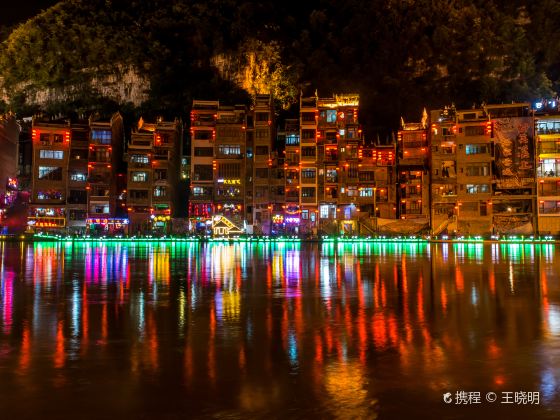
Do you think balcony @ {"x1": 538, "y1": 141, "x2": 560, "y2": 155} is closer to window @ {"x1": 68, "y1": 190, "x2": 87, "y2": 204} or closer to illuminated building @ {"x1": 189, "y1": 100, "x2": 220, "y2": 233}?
illuminated building @ {"x1": 189, "y1": 100, "x2": 220, "y2": 233}

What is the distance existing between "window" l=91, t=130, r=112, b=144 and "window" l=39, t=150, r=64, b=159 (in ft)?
17.0

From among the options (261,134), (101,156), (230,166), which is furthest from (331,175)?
(101,156)

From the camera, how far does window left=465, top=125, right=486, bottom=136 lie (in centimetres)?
7906

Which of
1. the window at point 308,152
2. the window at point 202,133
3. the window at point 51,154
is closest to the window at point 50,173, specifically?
the window at point 51,154

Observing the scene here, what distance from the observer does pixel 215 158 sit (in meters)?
84.6

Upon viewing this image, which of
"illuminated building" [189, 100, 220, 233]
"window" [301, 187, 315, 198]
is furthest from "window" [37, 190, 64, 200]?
"window" [301, 187, 315, 198]

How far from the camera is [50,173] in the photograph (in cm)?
8381

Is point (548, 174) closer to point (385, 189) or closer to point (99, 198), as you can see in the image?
point (385, 189)

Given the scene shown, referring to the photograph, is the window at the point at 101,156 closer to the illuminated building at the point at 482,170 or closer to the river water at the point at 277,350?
the illuminated building at the point at 482,170

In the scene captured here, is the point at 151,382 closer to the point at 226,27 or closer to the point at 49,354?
the point at 49,354

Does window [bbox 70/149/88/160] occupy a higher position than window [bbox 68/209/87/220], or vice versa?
window [bbox 70/149/88/160]

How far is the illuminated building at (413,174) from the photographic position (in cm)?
8081

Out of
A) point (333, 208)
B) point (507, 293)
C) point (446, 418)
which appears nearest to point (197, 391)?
point (446, 418)

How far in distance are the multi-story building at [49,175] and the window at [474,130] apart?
2266 inches
